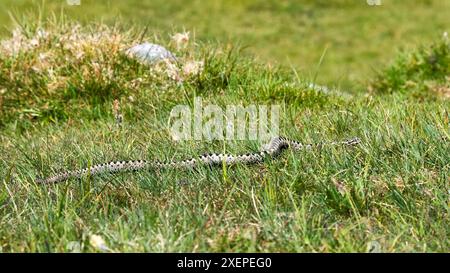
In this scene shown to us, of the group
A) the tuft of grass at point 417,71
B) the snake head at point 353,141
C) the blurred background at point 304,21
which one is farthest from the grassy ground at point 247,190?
the blurred background at point 304,21

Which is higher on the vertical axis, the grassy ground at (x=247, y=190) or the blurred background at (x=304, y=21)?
the blurred background at (x=304, y=21)

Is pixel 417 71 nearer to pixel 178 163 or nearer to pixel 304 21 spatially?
pixel 178 163

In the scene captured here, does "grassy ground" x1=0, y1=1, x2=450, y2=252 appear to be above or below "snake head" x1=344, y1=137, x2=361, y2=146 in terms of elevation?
below

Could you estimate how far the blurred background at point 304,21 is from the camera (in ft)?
61.2

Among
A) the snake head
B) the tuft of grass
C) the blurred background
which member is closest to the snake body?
the snake head

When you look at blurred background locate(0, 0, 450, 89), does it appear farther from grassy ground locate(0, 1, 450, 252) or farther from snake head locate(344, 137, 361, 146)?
snake head locate(344, 137, 361, 146)

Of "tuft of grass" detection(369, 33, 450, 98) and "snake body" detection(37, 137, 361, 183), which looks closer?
"snake body" detection(37, 137, 361, 183)

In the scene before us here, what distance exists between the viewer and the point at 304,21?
21.2 m

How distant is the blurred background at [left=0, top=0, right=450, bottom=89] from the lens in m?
18.7

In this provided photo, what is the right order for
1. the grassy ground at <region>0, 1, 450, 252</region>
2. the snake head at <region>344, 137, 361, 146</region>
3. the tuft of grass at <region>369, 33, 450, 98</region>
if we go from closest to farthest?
the grassy ground at <region>0, 1, 450, 252</region>, the snake head at <region>344, 137, 361, 146</region>, the tuft of grass at <region>369, 33, 450, 98</region>

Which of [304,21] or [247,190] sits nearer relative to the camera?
[247,190]

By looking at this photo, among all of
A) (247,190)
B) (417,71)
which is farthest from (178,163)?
(417,71)

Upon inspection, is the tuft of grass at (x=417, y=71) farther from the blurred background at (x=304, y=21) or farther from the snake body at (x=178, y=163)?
the snake body at (x=178, y=163)

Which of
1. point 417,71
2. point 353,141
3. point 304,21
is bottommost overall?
point 417,71
